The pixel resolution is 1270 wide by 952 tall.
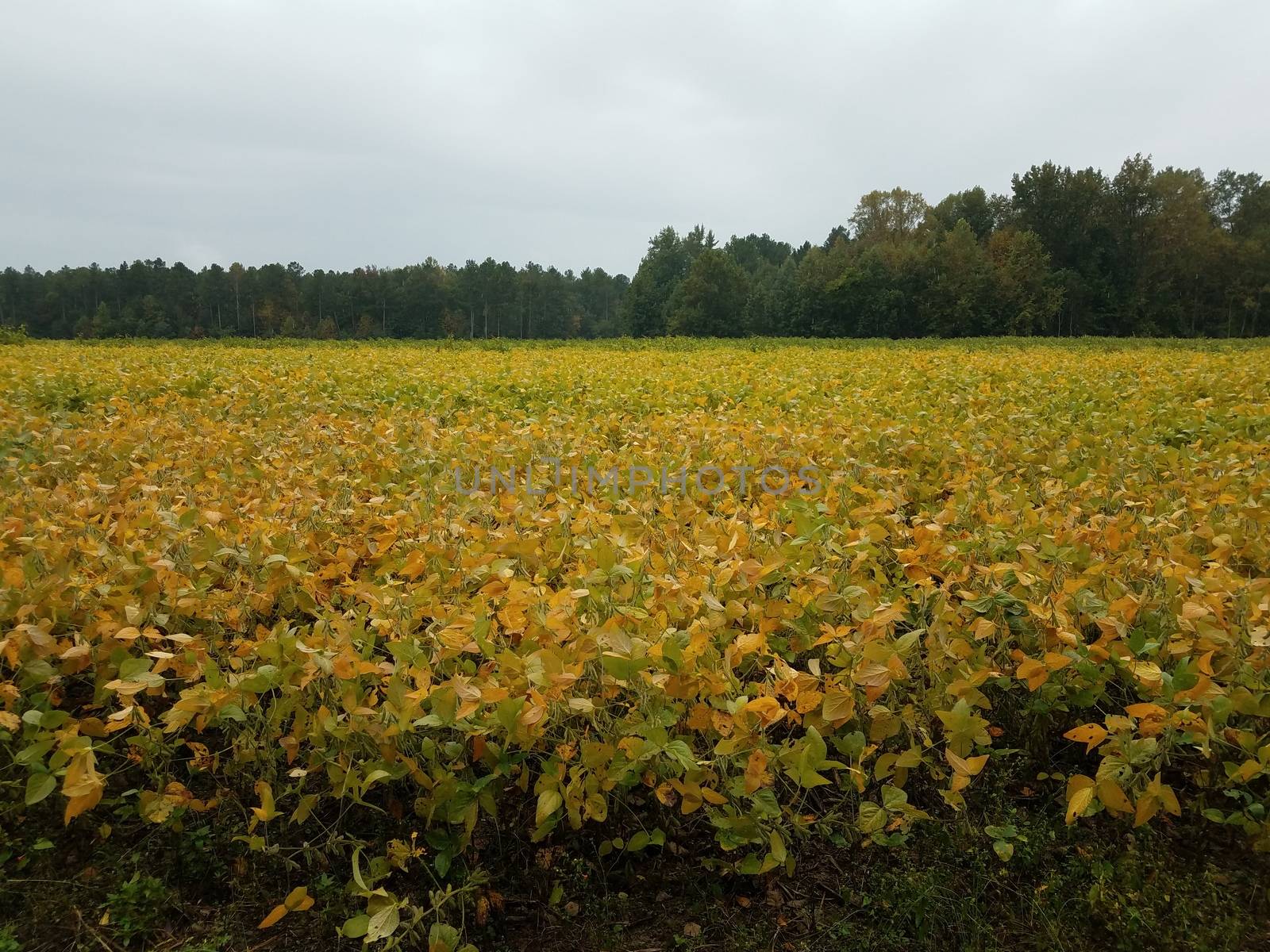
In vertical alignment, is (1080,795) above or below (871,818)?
above

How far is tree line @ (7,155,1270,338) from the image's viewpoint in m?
41.2

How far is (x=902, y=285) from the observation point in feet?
139

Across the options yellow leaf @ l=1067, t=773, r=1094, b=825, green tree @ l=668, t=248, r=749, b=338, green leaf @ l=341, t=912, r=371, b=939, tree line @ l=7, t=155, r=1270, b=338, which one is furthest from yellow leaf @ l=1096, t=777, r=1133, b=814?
green tree @ l=668, t=248, r=749, b=338

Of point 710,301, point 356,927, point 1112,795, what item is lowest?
point 356,927

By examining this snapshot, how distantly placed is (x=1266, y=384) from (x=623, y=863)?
7459mm

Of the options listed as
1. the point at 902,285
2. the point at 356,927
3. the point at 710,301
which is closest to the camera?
the point at 356,927

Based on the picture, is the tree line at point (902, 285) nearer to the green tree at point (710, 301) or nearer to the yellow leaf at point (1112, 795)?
the green tree at point (710, 301)

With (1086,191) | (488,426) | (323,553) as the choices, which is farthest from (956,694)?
(1086,191)

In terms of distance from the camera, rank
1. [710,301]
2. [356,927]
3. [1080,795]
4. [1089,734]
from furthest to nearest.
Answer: [710,301] < [1089,734] < [1080,795] < [356,927]

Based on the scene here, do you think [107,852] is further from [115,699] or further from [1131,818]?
[1131,818]

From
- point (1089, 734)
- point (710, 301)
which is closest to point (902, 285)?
point (710, 301)

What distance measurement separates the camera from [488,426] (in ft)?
17.6

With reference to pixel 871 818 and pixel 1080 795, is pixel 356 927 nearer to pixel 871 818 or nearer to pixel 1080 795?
pixel 871 818

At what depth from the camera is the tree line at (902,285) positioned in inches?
1622
